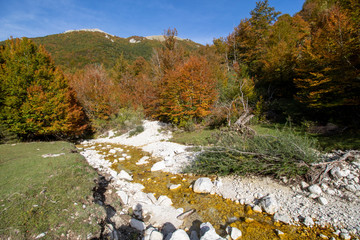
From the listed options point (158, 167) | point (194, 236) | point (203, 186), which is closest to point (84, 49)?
point (158, 167)

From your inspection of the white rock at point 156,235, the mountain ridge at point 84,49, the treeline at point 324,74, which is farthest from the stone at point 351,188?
the mountain ridge at point 84,49

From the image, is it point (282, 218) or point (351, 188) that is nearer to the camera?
point (282, 218)

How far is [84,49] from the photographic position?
5969 cm

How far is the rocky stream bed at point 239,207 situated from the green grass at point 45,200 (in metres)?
0.58

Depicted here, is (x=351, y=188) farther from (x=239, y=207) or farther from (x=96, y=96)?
(x=96, y=96)

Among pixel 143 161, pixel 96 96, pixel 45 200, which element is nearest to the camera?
pixel 45 200

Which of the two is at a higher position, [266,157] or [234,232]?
[266,157]

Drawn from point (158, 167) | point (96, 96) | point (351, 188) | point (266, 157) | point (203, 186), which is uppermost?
point (96, 96)

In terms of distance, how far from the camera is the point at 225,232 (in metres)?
3.47

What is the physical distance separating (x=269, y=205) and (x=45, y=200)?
17.2 ft

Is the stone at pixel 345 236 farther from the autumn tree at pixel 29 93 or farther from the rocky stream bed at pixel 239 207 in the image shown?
the autumn tree at pixel 29 93

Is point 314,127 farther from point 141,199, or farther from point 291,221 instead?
point 141,199

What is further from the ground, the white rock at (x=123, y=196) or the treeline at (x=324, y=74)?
the treeline at (x=324, y=74)

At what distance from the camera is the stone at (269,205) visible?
3.91 meters
